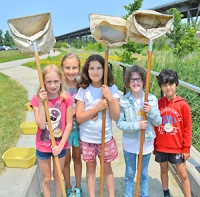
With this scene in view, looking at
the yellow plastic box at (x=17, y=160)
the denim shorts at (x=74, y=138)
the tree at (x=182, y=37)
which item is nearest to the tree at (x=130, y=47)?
the tree at (x=182, y=37)

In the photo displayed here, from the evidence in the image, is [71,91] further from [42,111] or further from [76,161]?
[76,161]

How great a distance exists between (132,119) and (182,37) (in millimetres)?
15469

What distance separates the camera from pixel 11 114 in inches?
220

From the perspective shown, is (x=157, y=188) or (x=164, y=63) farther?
(x=164, y=63)

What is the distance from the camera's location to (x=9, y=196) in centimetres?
248

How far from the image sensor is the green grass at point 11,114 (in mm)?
3930

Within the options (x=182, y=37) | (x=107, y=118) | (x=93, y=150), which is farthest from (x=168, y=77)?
(x=182, y=37)

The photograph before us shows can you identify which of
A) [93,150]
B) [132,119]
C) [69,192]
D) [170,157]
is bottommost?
[69,192]

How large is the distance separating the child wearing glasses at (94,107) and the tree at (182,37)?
11785 millimetres

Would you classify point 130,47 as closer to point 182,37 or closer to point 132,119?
point 132,119

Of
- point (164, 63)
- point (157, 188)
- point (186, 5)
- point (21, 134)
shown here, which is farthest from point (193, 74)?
point (186, 5)

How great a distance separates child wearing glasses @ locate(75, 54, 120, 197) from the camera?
2284 mm

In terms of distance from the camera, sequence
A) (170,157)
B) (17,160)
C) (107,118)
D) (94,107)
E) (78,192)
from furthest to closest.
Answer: (17,160), (78,192), (170,157), (107,118), (94,107)

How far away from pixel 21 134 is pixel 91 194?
209 centimetres
